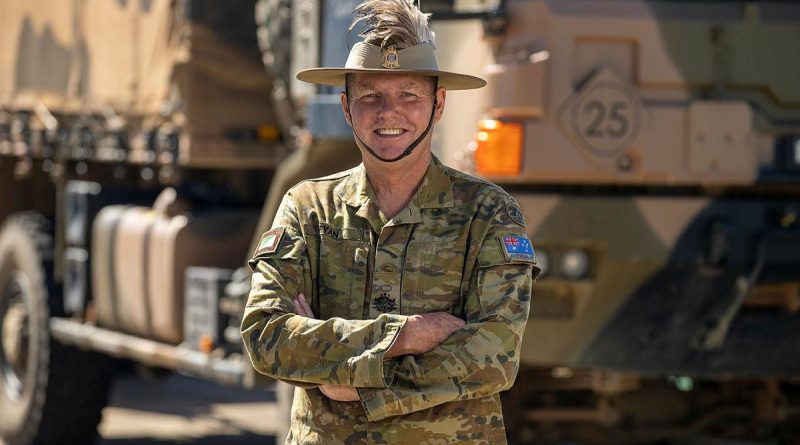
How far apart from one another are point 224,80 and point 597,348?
2688 millimetres

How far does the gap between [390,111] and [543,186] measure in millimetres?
2641

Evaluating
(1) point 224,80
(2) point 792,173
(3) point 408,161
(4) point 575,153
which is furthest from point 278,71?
(3) point 408,161

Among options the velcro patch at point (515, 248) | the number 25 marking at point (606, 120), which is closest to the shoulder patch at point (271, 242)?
the velcro patch at point (515, 248)

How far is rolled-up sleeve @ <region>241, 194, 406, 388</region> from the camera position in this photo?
329cm

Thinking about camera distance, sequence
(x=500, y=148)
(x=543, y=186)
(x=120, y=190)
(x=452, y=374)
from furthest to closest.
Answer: (x=120, y=190) < (x=543, y=186) < (x=500, y=148) < (x=452, y=374)

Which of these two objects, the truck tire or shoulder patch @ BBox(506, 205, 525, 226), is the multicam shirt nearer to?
shoulder patch @ BBox(506, 205, 525, 226)

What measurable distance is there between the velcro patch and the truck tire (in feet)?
20.0

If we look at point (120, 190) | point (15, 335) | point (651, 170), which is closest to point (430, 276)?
point (651, 170)

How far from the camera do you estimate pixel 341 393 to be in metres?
3.33

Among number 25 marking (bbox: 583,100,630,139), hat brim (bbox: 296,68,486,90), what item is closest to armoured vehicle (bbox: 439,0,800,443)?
number 25 marking (bbox: 583,100,630,139)

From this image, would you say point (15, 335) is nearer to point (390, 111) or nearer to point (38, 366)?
point (38, 366)

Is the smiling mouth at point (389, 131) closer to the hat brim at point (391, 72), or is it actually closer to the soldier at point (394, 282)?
the soldier at point (394, 282)

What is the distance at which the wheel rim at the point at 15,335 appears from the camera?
9.34 metres

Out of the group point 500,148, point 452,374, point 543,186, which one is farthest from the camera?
point 543,186
